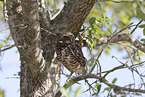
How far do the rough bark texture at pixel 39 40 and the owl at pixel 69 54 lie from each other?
0.05 meters

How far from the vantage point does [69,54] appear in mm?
1230

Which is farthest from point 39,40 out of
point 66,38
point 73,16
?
point 73,16

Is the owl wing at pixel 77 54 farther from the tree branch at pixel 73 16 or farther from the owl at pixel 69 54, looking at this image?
the tree branch at pixel 73 16

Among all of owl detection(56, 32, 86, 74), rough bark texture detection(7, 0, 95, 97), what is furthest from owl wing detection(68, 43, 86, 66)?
rough bark texture detection(7, 0, 95, 97)

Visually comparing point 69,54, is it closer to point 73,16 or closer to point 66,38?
point 66,38

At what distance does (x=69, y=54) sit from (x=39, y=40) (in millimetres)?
219

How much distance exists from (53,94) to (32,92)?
12cm

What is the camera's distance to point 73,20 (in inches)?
51.7

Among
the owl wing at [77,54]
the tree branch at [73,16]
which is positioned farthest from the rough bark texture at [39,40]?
the owl wing at [77,54]

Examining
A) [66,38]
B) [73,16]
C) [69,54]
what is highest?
[73,16]

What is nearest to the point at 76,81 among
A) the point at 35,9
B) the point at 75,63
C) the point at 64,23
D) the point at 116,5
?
the point at 75,63

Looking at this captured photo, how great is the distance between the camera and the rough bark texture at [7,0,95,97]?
1.07 meters

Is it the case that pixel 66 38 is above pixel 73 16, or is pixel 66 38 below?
below

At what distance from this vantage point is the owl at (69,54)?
4.04 feet
